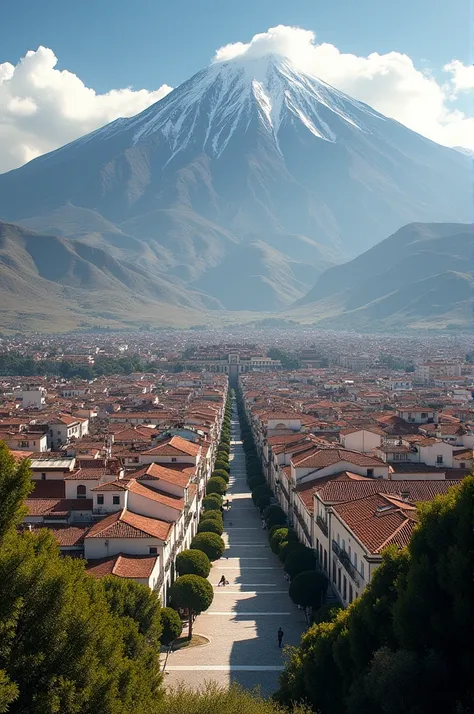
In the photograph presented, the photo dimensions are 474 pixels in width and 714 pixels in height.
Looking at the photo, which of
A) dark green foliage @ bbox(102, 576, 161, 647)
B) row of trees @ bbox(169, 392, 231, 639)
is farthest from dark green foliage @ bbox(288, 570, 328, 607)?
dark green foliage @ bbox(102, 576, 161, 647)

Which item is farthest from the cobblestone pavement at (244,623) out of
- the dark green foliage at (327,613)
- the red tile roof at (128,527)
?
the red tile roof at (128,527)

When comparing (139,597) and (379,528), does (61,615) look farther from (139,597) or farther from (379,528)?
(379,528)

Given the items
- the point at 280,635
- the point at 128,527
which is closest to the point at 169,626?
the point at 280,635

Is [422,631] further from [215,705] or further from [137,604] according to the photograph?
[137,604]

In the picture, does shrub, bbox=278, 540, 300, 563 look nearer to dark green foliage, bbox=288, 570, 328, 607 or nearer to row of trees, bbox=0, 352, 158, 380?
dark green foliage, bbox=288, 570, 328, 607

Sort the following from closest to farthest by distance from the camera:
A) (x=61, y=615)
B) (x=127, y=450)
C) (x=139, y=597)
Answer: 1. (x=61, y=615)
2. (x=139, y=597)
3. (x=127, y=450)

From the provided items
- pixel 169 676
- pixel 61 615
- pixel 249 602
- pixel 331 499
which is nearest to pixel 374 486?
pixel 331 499
